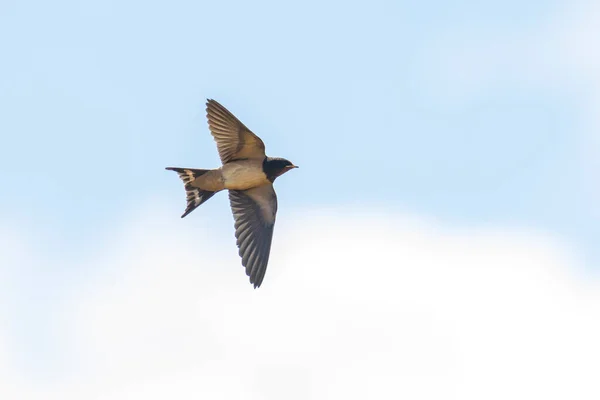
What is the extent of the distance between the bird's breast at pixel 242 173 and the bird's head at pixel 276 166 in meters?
0.05

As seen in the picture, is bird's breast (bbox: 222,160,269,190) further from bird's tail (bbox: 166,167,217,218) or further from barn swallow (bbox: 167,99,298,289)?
bird's tail (bbox: 166,167,217,218)

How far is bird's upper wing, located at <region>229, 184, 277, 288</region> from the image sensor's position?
12.4 m

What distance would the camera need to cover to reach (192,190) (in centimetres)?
1201

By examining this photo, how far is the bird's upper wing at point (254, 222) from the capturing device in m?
12.4

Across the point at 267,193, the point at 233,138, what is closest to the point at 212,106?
the point at 233,138

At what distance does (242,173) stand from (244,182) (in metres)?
0.14

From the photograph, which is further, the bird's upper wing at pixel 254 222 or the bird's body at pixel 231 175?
the bird's upper wing at pixel 254 222

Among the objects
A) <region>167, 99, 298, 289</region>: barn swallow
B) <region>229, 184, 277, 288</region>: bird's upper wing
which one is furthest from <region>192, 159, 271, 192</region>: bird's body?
<region>229, 184, 277, 288</region>: bird's upper wing

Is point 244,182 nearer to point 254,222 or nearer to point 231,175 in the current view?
point 231,175

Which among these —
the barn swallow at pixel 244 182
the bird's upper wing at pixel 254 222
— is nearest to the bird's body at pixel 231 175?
the barn swallow at pixel 244 182

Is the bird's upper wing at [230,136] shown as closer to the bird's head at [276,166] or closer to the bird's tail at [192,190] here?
the bird's head at [276,166]

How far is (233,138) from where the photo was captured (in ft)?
38.6

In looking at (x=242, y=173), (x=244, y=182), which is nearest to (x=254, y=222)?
(x=244, y=182)

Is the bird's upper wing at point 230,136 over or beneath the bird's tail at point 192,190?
over
